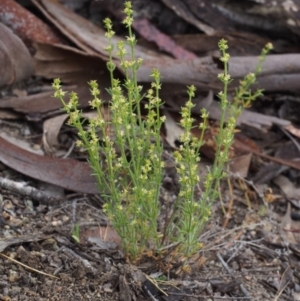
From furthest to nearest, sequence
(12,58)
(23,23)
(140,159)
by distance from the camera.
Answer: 1. (23,23)
2. (12,58)
3. (140,159)

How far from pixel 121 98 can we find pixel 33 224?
72 cm

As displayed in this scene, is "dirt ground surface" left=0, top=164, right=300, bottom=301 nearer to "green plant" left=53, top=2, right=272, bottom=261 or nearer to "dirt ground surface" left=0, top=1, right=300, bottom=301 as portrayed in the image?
"dirt ground surface" left=0, top=1, right=300, bottom=301

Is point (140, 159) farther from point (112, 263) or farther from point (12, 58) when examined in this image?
point (12, 58)

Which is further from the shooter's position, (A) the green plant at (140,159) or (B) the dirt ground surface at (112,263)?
(B) the dirt ground surface at (112,263)

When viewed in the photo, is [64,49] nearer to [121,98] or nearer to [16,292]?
[121,98]

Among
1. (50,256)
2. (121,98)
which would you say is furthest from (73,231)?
(121,98)

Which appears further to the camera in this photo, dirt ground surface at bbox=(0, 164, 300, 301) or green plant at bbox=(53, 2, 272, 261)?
dirt ground surface at bbox=(0, 164, 300, 301)

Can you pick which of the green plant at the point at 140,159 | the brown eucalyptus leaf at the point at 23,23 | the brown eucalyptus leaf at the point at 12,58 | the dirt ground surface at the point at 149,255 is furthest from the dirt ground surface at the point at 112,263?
the brown eucalyptus leaf at the point at 23,23

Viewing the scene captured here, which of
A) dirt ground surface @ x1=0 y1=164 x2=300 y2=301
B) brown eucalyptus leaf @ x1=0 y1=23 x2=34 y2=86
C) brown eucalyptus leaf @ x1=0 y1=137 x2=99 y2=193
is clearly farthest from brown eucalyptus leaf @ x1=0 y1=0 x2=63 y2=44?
dirt ground surface @ x1=0 y1=164 x2=300 y2=301

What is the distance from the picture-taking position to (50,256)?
2.34 metres

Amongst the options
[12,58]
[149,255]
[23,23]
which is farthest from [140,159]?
[23,23]

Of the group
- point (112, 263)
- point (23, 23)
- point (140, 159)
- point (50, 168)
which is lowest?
A: point (112, 263)

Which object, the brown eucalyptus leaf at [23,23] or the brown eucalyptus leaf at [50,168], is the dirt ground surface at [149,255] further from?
the brown eucalyptus leaf at [23,23]

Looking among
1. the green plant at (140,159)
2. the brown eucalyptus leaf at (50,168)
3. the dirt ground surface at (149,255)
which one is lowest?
the dirt ground surface at (149,255)
